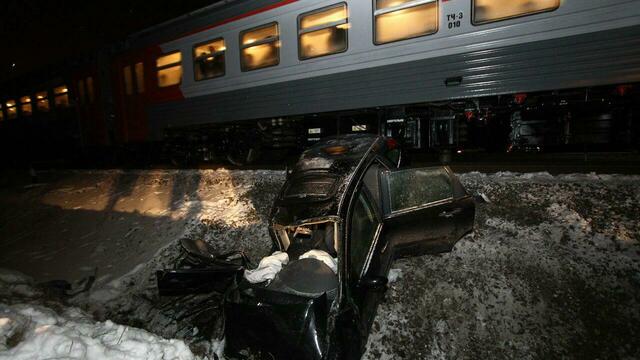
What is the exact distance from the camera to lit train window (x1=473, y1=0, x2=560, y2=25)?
546 cm

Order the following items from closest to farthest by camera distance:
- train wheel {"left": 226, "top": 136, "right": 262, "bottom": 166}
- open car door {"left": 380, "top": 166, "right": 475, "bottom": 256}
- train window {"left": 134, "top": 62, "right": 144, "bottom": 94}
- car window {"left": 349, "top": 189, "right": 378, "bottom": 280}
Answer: car window {"left": 349, "top": 189, "right": 378, "bottom": 280} < open car door {"left": 380, "top": 166, "right": 475, "bottom": 256} < train wheel {"left": 226, "top": 136, "right": 262, "bottom": 166} < train window {"left": 134, "top": 62, "right": 144, "bottom": 94}

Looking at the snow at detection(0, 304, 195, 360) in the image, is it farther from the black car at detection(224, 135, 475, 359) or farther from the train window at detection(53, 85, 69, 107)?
the train window at detection(53, 85, 69, 107)

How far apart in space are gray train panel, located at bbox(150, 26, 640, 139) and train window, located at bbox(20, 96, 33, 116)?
38.5 ft

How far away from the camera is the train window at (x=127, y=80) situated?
433 inches

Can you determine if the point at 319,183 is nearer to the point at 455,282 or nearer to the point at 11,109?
the point at 455,282

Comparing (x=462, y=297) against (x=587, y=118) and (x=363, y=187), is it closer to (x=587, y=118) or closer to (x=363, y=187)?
(x=363, y=187)

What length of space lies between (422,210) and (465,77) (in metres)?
3.54

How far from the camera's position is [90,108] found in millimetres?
12531

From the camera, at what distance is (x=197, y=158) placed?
1015 cm

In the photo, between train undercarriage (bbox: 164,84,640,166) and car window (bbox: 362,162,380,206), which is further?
train undercarriage (bbox: 164,84,640,166)

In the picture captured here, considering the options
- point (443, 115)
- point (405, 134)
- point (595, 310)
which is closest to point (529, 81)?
point (443, 115)

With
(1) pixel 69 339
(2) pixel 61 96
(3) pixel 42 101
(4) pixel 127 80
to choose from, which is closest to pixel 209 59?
(4) pixel 127 80

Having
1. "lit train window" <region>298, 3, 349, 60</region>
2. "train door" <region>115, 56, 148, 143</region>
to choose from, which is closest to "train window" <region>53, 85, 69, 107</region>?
"train door" <region>115, 56, 148, 143</region>

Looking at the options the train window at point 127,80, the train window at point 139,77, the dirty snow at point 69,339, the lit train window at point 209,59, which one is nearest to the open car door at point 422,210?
the dirty snow at point 69,339
